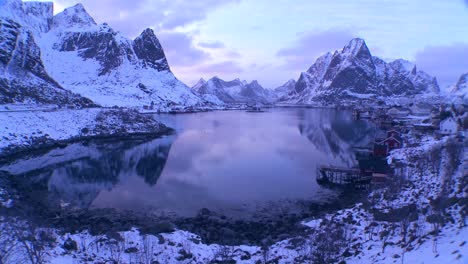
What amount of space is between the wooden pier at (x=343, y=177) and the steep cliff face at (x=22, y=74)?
165 ft

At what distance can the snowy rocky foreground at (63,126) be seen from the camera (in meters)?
37.9

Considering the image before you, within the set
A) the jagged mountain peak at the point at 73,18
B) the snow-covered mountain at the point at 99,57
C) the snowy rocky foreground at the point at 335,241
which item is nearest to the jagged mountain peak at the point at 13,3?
the snow-covered mountain at the point at 99,57

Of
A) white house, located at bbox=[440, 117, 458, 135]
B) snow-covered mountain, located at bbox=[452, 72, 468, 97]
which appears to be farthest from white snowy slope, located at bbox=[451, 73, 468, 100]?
white house, located at bbox=[440, 117, 458, 135]

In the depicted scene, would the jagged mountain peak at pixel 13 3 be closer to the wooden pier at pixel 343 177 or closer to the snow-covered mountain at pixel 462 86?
the wooden pier at pixel 343 177

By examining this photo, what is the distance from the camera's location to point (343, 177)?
86.7 ft

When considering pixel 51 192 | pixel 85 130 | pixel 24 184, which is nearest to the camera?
pixel 51 192

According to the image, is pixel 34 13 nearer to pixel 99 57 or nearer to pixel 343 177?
pixel 99 57

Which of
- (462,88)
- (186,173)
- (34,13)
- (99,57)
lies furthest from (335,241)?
(34,13)

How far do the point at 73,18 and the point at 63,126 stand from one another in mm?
149078

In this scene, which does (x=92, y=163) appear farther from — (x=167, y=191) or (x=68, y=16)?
(x=68, y=16)

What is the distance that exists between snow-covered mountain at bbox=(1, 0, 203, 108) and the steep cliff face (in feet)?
126

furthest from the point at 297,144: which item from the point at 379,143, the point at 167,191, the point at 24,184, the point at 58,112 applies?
the point at 58,112

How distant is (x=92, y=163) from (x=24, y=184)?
8317mm

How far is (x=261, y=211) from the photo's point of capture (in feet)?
63.8
